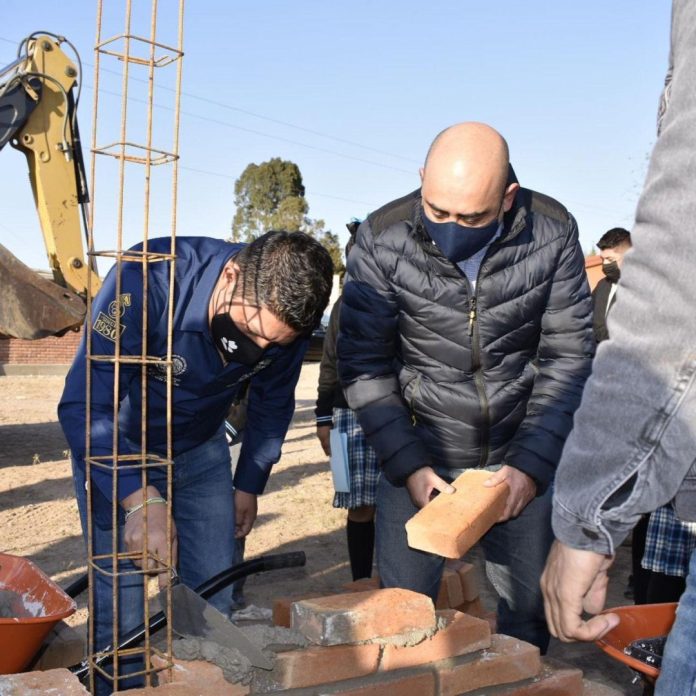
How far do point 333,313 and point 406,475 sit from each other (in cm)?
220

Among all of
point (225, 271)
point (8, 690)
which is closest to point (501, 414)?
point (225, 271)

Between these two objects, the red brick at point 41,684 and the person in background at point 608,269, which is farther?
the person in background at point 608,269

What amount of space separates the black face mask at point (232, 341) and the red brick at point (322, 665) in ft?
3.60

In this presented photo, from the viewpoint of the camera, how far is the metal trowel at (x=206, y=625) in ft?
7.24

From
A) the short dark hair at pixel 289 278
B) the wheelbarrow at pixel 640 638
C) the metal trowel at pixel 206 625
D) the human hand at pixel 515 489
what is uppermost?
the short dark hair at pixel 289 278

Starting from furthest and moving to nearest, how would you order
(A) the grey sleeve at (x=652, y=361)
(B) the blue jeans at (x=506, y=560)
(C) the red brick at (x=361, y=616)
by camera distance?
(B) the blue jeans at (x=506, y=560) < (C) the red brick at (x=361, y=616) < (A) the grey sleeve at (x=652, y=361)

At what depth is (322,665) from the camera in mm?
2270

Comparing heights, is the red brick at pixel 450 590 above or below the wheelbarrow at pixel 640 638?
below

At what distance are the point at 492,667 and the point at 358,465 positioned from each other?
2314 mm

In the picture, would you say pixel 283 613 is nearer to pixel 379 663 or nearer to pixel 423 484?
pixel 379 663

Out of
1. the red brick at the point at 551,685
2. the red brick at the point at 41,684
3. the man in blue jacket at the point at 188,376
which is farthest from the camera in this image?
the man in blue jacket at the point at 188,376

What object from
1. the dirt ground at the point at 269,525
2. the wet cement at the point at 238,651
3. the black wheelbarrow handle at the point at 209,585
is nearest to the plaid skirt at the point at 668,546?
the dirt ground at the point at 269,525

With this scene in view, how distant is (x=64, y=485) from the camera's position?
343 inches

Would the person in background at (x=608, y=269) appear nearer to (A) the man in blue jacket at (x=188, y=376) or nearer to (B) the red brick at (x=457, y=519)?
(A) the man in blue jacket at (x=188, y=376)
